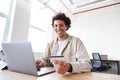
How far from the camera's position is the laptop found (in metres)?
0.76

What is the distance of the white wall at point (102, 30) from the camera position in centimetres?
483

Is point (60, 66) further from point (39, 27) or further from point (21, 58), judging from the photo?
point (39, 27)

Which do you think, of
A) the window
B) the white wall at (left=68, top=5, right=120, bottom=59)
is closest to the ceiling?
the window

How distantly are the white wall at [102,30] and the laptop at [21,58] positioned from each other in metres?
4.52

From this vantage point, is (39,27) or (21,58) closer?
(21,58)

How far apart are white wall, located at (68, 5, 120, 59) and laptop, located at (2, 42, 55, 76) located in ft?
14.8

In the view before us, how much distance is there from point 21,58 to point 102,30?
4.76 meters

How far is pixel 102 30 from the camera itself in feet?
16.8

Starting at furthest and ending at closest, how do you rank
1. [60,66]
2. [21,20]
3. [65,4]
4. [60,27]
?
[65,4] → [21,20] → [60,27] → [60,66]

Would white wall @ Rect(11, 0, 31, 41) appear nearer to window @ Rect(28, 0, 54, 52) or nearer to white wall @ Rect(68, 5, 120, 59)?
window @ Rect(28, 0, 54, 52)

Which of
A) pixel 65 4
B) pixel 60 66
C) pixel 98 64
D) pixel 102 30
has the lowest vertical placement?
pixel 98 64

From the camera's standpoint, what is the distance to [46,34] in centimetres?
479

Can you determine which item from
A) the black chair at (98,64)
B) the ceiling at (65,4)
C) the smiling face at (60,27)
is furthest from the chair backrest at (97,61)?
the smiling face at (60,27)

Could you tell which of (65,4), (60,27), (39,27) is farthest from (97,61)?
(60,27)
